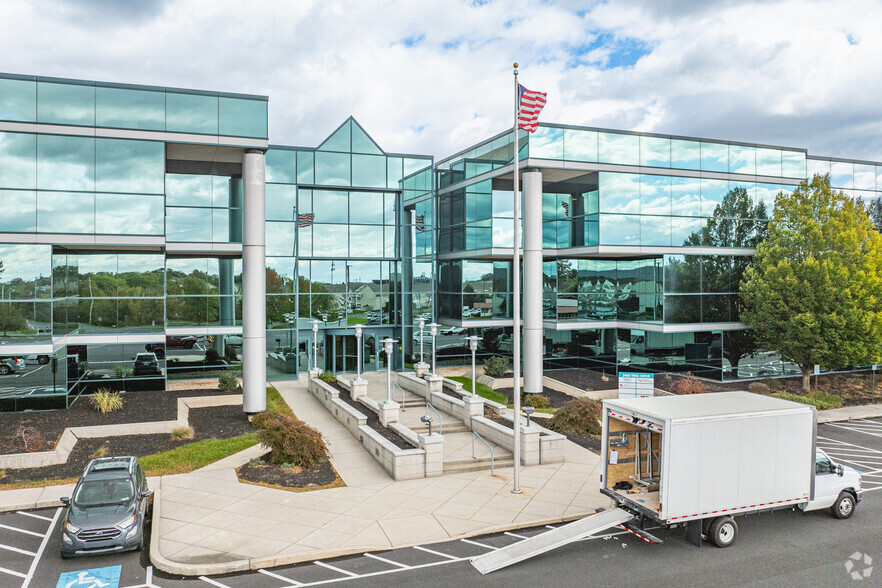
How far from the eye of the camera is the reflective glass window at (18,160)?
899 inches

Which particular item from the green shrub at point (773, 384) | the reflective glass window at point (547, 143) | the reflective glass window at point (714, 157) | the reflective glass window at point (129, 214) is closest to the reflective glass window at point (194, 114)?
the reflective glass window at point (129, 214)

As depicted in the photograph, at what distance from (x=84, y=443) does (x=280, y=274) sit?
1506cm

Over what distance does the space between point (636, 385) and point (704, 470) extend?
762cm

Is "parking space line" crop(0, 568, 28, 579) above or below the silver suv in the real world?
below

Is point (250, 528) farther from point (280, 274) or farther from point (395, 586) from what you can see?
point (280, 274)

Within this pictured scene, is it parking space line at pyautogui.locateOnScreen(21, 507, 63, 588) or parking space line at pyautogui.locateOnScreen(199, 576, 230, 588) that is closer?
parking space line at pyautogui.locateOnScreen(199, 576, 230, 588)

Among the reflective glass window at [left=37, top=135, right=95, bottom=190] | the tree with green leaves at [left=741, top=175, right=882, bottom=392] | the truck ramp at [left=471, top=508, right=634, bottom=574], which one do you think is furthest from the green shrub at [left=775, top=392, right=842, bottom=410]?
the reflective glass window at [left=37, top=135, right=95, bottom=190]

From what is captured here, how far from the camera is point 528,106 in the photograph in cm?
1717

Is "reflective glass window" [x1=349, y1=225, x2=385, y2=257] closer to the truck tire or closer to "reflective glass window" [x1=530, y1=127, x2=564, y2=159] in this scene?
"reflective glass window" [x1=530, y1=127, x2=564, y2=159]

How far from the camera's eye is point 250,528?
527 inches

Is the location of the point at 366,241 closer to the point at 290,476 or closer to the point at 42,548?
the point at 290,476

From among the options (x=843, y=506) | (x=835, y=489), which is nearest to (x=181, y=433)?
(x=835, y=489)

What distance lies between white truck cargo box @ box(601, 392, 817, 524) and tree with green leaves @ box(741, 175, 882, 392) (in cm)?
1820

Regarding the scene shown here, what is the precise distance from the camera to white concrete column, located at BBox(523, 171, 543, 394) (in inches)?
1198
